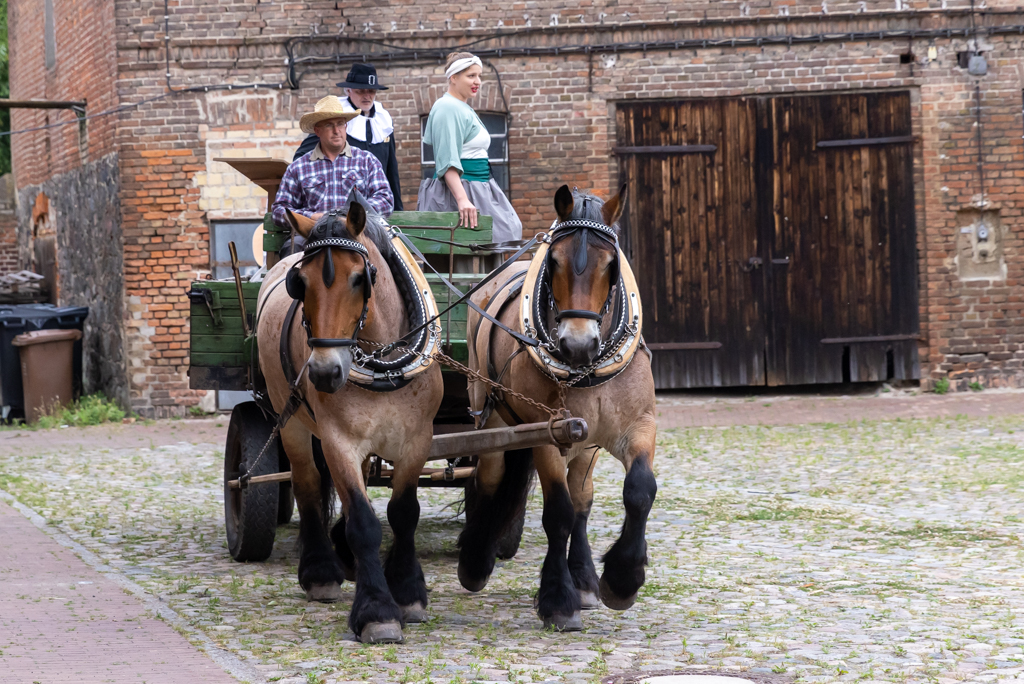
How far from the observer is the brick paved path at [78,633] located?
4.35 metres

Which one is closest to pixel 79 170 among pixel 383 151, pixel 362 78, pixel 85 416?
pixel 85 416

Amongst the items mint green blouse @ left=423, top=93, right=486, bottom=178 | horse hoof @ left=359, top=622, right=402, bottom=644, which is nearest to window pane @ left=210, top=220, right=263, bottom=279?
mint green blouse @ left=423, top=93, right=486, bottom=178

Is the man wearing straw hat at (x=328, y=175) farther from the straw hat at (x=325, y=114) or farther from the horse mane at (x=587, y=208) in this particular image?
the horse mane at (x=587, y=208)

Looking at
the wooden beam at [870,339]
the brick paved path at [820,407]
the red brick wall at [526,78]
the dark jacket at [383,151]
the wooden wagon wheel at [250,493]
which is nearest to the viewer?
the wooden wagon wheel at [250,493]

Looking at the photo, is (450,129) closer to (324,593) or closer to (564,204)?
(564,204)

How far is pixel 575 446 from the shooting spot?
5172 millimetres

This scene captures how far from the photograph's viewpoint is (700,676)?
13.8ft

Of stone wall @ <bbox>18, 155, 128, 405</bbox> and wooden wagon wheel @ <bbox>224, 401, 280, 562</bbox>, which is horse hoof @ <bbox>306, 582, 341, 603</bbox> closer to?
wooden wagon wheel @ <bbox>224, 401, 280, 562</bbox>

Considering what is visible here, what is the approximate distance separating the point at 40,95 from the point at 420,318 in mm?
14092

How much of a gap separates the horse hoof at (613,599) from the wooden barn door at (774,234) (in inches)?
359

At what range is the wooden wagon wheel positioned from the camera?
6.51 m

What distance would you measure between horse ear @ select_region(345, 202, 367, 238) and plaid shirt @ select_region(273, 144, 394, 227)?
155 centimetres

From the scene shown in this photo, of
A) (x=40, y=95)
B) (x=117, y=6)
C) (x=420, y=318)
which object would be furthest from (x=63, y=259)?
(x=420, y=318)

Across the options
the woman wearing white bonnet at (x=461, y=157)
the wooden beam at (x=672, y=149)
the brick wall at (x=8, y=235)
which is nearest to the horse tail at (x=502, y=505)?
the woman wearing white bonnet at (x=461, y=157)
